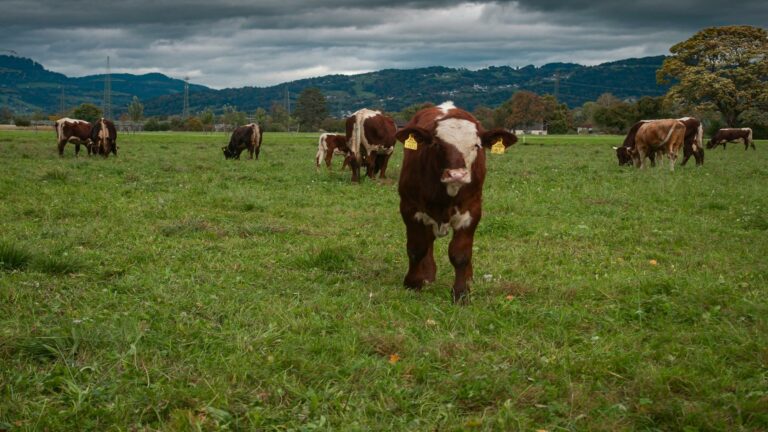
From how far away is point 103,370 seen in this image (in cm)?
456

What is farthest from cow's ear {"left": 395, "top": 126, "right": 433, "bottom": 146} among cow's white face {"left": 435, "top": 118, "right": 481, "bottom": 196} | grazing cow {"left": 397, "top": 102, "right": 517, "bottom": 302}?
cow's white face {"left": 435, "top": 118, "right": 481, "bottom": 196}

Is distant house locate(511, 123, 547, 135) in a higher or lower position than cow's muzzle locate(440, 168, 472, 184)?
higher

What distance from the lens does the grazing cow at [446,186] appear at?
22.5 ft

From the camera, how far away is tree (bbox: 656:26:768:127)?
53781 mm

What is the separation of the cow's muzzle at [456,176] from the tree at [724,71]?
5434 centimetres

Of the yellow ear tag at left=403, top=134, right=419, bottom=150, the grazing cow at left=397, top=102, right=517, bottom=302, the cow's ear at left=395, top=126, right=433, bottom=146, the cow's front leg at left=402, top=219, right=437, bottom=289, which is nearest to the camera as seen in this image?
the grazing cow at left=397, top=102, right=517, bottom=302

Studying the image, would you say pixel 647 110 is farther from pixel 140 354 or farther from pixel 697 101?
pixel 140 354

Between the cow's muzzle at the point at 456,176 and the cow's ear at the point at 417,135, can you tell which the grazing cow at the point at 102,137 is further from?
the cow's muzzle at the point at 456,176

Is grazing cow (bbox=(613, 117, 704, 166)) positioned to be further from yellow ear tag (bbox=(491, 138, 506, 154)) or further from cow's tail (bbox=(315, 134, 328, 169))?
yellow ear tag (bbox=(491, 138, 506, 154))

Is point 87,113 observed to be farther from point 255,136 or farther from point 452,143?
point 452,143

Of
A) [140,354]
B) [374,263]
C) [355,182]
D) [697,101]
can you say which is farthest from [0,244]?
[697,101]

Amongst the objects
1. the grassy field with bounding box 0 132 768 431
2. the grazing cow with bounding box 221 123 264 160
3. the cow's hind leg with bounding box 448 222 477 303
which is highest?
the grazing cow with bounding box 221 123 264 160

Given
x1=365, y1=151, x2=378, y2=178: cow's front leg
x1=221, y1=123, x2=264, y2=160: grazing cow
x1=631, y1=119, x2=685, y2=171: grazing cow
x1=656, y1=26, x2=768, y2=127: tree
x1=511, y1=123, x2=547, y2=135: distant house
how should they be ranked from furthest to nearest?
x1=511, y1=123, x2=547, y2=135: distant house < x1=656, y1=26, x2=768, y2=127: tree < x1=221, y1=123, x2=264, y2=160: grazing cow < x1=631, y1=119, x2=685, y2=171: grazing cow < x1=365, y1=151, x2=378, y2=178: cow's front leg

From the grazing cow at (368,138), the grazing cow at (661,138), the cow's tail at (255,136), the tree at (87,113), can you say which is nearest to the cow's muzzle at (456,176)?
the grazing cow at (368,138)
